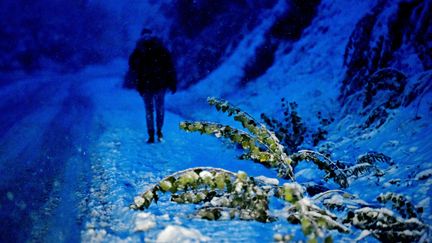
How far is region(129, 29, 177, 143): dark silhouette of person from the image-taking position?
6180 millimetres

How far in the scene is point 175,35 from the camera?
13867 millimetres

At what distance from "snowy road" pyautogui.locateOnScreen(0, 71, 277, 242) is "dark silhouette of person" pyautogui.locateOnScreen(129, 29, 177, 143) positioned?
1.05 m

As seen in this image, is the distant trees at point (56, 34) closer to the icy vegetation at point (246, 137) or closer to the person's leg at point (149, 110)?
the icy vegetation at point (246, 137)

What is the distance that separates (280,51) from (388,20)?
398 centimetres

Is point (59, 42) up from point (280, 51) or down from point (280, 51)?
up

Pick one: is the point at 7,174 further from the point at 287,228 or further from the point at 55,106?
the point at 55,106

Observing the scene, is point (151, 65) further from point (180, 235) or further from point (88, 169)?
point (180, 235)

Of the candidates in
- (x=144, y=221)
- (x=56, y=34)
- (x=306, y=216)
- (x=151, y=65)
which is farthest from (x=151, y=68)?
(x=56, y=34)

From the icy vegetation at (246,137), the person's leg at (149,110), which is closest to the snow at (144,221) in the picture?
the icy vegetation at (246,137)

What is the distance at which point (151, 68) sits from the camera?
6254 mm

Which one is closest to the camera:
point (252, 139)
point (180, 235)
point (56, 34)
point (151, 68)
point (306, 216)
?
point (306, 216)

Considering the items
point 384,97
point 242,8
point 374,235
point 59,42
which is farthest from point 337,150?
point 59,42

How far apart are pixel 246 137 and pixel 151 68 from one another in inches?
160

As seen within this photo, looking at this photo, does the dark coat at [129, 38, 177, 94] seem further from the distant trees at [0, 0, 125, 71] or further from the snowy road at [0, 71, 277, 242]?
the distant trees at [0, 0, 125, 71]
